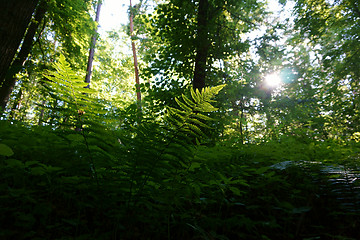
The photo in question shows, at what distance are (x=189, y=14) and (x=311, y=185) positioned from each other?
555 cm

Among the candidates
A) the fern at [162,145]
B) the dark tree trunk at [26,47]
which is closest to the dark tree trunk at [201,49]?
the fern at [162,145]

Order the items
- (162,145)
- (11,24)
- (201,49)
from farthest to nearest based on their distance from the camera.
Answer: (201,49)
(11,24)
(162,145)

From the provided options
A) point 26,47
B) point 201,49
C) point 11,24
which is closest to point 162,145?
point 11,24

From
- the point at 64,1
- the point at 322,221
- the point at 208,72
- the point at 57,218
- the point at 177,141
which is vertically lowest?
the point at 322,221

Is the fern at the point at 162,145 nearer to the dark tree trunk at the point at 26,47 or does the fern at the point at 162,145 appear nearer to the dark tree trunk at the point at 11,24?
the dark tree trunk at the point at 11,24

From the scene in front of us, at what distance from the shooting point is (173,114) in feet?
5.33

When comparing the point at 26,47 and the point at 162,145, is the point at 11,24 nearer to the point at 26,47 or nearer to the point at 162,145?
the point at 162,145

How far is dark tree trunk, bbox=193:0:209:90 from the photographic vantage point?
217 inches

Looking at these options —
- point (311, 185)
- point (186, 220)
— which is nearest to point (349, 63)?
point (311, 185)

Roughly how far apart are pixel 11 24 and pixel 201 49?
4.30 metres

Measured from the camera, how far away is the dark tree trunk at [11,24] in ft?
7.85

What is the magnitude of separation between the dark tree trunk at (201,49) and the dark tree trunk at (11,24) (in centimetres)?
392

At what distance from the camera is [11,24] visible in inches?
96.5

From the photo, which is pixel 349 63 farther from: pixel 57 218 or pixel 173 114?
pixel 57 218
